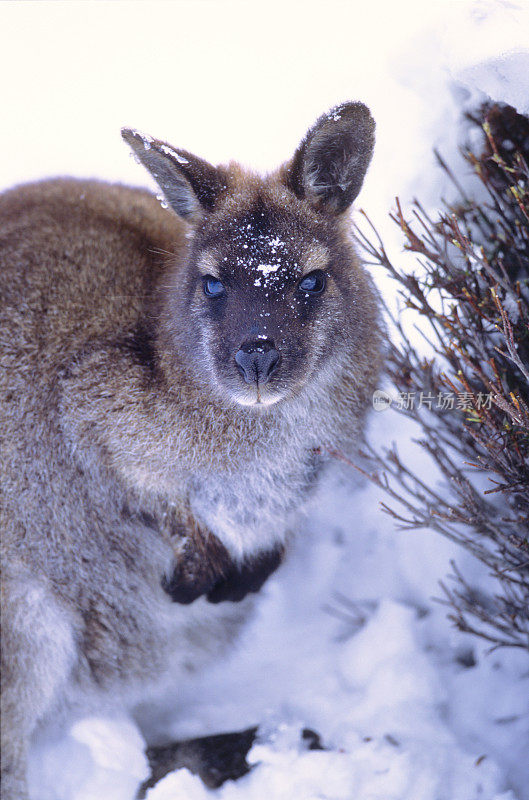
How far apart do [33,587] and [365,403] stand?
175 centimetres

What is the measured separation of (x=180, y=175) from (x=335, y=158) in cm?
62

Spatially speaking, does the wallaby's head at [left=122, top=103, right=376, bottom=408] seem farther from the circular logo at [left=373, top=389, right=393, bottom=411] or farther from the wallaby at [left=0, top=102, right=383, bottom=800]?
the circular logo at [left=373, top=389, right=393, bottom=411]

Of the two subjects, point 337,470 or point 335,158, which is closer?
point 335,158

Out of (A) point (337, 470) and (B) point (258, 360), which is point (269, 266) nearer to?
(B) point (258, 360)

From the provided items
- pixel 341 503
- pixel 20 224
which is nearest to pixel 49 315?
pixel 20 224

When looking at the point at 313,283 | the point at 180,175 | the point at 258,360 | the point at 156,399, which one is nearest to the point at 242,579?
the point at 156,399

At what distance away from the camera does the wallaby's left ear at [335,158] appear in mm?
2803

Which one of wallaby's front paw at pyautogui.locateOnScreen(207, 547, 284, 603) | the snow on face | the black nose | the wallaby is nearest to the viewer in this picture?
the black nose

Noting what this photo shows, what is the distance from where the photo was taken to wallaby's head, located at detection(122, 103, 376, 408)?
2.79m

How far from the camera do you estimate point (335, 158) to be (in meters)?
2.98

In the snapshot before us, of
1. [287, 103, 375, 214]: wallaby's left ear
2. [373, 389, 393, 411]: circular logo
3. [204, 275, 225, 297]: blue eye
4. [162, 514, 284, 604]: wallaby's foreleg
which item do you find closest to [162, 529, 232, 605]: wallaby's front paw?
[162, 514, 284, 604]: wallaby's foreleg

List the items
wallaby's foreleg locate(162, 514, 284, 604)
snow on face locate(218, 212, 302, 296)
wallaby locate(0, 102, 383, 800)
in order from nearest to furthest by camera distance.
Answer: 1. snow on face locate(218, 212, 302, 296)
2. wallaby locate(0, 102, 383, 800)
3. wallaby's foreleg locate(162, 514, 284, 604)

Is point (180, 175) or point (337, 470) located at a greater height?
point (180, 175)

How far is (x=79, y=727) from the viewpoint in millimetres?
3773
